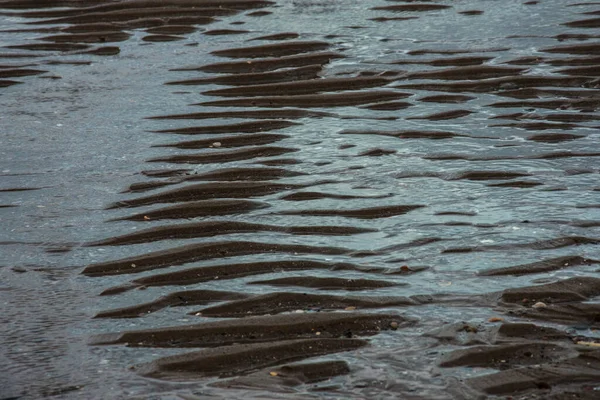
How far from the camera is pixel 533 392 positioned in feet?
9.42

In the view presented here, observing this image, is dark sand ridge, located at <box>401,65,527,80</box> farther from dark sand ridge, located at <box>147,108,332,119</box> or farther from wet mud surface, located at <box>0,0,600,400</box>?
dark sand ridge, located at <box>147,108,332,119</box>

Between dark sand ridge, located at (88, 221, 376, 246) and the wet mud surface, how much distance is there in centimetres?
1

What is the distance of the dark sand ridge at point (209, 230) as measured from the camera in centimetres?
424

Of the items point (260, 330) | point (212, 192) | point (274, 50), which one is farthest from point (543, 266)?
point (274, 50)

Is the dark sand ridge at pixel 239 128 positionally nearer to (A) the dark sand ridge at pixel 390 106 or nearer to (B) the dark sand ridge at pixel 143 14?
(A) the dark sand ridge at pixel 390 106

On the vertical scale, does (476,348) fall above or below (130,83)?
below

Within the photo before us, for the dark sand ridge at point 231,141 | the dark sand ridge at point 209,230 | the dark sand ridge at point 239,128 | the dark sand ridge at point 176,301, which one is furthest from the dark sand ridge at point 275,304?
the dark sand ridge at point 239,128

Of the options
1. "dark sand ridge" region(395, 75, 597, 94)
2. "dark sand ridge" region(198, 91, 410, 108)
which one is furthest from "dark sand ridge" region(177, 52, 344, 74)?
"dark sand ridge" region(395, 75, 597, 94)

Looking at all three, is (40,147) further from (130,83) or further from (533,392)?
(533,392)

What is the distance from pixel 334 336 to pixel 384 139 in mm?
2353

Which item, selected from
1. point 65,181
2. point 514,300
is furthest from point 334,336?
point 65,181

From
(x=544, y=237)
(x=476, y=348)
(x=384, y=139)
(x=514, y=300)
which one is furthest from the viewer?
(x=384, y=139)

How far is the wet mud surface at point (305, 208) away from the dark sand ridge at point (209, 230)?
0.01 metres

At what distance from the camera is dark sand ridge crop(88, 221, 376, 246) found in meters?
4.24
